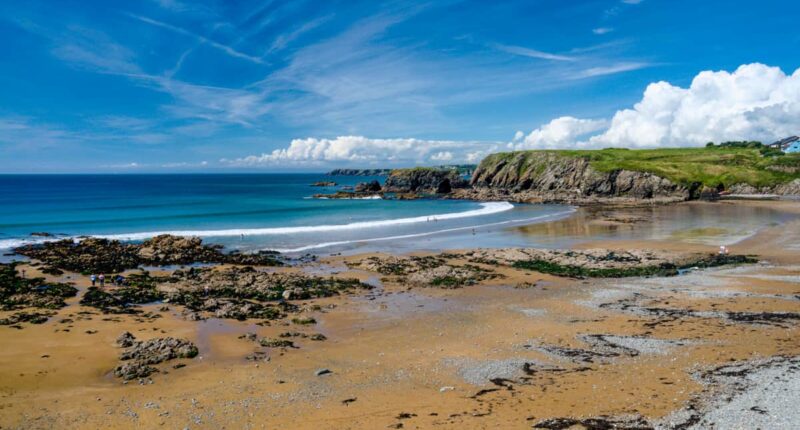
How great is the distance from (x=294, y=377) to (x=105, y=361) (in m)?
7.11

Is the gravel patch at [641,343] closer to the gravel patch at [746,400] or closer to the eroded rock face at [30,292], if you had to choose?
the gravel patch at [746,400]

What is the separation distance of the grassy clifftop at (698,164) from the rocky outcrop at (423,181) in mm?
12610

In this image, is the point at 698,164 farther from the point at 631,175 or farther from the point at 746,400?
the point at 746,400

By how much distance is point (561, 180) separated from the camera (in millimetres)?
106188

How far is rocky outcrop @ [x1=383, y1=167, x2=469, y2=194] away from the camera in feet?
407

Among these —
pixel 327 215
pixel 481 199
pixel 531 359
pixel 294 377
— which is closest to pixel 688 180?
pixel 481 199

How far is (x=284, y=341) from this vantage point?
18109 mm

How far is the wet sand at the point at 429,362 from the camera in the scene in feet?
40.5

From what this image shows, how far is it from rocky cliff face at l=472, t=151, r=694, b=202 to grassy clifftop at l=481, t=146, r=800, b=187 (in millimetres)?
836

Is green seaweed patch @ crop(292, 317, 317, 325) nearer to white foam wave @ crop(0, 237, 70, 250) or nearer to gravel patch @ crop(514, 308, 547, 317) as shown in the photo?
gravel patch @ crop(514, 308, 547, 317)

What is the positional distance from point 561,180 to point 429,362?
97.9m

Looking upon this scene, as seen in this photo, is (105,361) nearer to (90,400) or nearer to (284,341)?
(90,400)

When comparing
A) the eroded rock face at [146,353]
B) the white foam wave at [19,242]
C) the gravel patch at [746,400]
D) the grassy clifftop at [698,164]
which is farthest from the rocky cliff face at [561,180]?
the eroded rock face at [146,353]

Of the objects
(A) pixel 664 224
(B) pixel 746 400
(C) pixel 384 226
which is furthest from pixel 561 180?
(B) pixel 746 400
